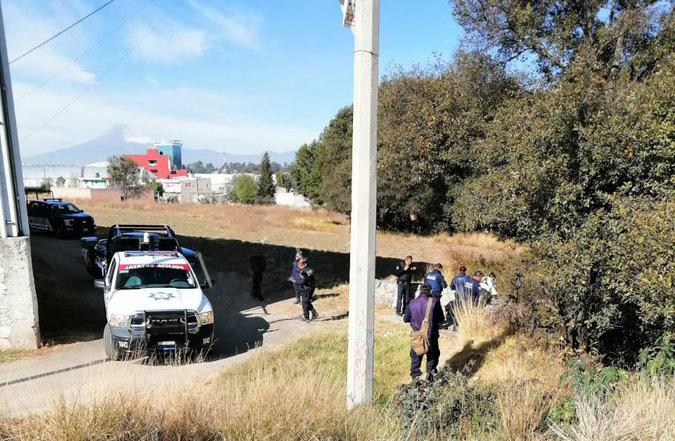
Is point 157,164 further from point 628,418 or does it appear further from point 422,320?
point 628,418

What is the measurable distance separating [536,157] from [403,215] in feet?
86.6

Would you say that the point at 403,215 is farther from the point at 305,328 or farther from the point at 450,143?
the point at 305,328

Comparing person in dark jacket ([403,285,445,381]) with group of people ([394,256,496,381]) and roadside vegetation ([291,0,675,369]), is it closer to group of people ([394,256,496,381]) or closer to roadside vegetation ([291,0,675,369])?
group of people ([394,256,496,381])

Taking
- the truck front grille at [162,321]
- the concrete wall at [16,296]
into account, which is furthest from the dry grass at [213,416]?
the concrete wall at [16,296]

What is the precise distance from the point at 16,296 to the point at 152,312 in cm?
313

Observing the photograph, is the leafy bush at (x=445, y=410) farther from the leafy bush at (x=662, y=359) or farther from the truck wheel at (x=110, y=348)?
the truck wheel at (x=110, y=348)

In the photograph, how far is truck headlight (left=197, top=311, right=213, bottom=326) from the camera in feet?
29.2

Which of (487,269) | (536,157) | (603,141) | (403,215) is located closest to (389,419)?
(536,157)

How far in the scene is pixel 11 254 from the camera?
9430 millimetres

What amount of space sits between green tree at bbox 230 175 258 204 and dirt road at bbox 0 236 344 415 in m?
67.5

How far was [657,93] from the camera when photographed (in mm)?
6895

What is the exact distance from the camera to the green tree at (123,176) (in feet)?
227

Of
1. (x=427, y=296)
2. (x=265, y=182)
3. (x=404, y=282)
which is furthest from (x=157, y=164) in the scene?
(x=427, y=296)

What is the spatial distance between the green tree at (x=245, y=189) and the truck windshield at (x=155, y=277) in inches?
2943
